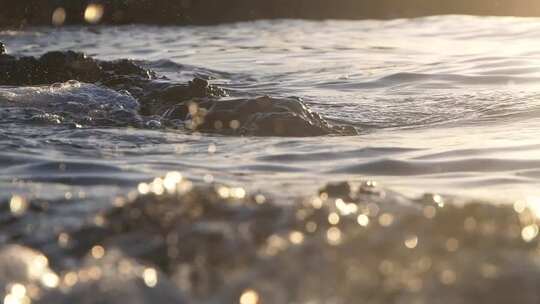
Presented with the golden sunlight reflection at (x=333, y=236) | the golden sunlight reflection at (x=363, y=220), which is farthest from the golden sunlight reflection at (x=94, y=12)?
the golden sunlight reflection at (x=333, y=236)

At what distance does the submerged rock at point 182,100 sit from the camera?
22.2 ft

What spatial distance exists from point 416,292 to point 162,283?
863 mm

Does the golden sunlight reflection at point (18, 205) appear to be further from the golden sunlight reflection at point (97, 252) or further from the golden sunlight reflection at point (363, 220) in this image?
the golden sunlight reflection at point (363, 220)

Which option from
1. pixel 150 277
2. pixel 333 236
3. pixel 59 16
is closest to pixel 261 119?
pixel 333 236

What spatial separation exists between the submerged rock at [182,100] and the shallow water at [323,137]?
31 centimetres

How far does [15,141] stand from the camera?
5.98m

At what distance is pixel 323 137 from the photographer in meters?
6.48

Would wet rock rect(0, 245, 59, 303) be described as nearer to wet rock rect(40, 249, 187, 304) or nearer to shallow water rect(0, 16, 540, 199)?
wet rock rect(40, 249, 187, 304)

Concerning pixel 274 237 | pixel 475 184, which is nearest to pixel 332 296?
pixel 274 237

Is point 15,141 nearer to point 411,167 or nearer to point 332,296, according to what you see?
point 411,167

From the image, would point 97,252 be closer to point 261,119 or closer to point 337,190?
point 337,190

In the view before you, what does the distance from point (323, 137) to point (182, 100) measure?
2.27m

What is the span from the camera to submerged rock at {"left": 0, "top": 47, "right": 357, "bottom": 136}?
678 cm

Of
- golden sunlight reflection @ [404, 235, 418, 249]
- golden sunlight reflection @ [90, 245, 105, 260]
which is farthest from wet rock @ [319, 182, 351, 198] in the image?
golden sunlight reflection @ [90, 245, 105, 260]
